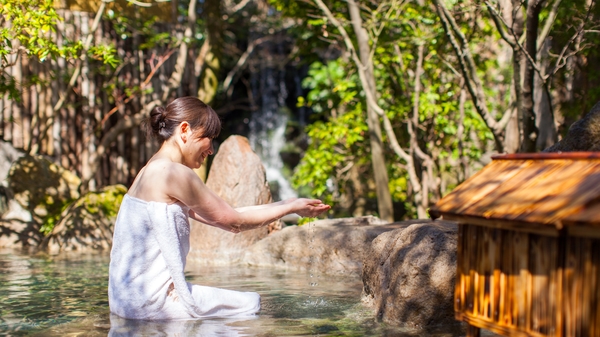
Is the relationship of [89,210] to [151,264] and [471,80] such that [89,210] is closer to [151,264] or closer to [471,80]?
[471,80]

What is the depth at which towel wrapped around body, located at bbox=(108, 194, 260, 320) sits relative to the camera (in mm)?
3822

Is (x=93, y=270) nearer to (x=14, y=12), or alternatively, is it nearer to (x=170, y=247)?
(x=14, y=12)

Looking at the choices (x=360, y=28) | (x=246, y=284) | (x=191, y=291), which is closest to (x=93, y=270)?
(x=246, y=284)

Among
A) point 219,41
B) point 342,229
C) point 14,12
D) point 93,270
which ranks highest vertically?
point 219,41

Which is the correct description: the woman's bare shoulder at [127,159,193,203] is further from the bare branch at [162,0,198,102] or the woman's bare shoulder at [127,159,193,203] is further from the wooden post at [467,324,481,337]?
the bare branch at [162,0,198,102]

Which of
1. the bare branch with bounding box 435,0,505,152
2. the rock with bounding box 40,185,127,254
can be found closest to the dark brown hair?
the bare branch with bounding box 435,0,505,152

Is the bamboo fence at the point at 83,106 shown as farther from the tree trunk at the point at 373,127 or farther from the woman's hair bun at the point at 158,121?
the woman's hair bun at the point at 158,121

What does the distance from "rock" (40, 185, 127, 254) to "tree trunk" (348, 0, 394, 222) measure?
3577 mm

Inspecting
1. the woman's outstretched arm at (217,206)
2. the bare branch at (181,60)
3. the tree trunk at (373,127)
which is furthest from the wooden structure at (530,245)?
the bare branch at (181,60)

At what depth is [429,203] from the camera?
9469 millimetres

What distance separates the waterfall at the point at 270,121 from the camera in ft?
52.6

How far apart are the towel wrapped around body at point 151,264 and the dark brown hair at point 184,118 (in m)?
0.44

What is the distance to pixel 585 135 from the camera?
5.23 m

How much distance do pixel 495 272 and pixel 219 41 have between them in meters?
11.7
